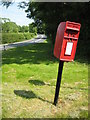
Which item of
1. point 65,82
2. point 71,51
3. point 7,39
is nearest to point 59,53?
point 71,51

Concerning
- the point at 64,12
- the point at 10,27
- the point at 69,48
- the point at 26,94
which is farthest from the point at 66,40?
the point at 10,27

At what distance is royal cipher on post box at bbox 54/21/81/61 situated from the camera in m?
2.75

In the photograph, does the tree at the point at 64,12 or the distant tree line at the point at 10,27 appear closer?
the tree at the point at 64,12

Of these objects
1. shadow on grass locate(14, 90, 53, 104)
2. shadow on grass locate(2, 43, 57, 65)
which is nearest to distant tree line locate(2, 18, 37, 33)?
shadow on grass locate(2, 43, 57, 65)

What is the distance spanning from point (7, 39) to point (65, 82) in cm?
2603

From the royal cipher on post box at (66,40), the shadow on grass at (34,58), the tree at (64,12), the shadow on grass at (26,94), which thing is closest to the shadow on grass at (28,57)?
the shadow on grass at (34,58)

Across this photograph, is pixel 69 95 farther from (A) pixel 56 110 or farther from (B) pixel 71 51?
(B) pixel 71 51

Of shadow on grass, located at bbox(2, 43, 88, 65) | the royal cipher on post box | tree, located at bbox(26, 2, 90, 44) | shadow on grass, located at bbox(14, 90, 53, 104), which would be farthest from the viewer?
tree, located at bbox(26, 2, 90, 44)

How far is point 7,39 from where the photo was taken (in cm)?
2914

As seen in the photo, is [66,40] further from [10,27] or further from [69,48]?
[10,27]

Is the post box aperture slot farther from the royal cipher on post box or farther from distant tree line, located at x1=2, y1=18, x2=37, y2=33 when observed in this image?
distant tree line, located at x1=2, y1=18, x2=37, y2=33

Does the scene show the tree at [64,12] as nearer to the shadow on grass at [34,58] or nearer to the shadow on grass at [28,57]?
the shadow on grass at [34,58]

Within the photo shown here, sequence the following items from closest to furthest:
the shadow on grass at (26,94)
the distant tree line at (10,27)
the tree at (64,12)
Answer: the shadow on grass at (26,94), the tree at (64,12), the distant tree line at (10,27)

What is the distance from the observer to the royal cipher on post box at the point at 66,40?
275cm
